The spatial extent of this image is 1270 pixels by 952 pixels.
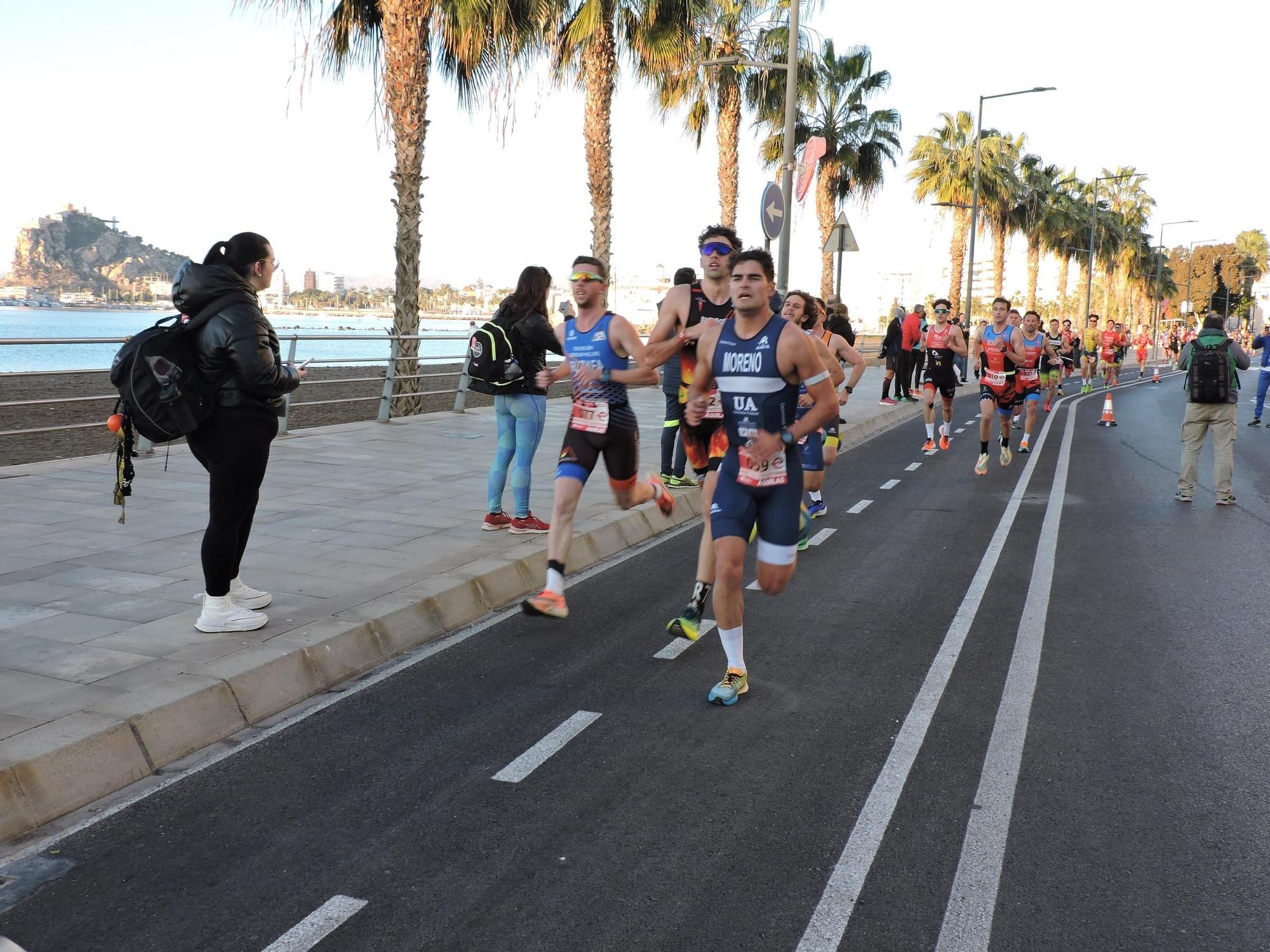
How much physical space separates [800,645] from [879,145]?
3158 centimetres

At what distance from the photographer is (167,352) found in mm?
5094

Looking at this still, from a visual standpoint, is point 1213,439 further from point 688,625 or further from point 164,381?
point 164,381

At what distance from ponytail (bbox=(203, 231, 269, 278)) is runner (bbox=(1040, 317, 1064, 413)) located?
18.3 metres

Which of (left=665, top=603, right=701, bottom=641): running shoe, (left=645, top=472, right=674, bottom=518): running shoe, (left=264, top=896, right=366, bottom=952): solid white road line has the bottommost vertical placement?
(left=264, top=896, right=366, bottom=952): solid white road line

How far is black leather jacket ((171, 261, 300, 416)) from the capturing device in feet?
16.9

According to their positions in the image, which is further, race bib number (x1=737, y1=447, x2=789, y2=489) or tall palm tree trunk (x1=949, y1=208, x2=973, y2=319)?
tall palm tree trunk (x1=949, y1=208, x2=973, y2=319)

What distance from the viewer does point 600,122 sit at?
74.3 feet

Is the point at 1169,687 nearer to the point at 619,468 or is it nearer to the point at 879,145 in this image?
the point at 619,468

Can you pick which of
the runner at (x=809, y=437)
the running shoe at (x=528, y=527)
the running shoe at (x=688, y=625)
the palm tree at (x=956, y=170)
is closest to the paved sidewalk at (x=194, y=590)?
the running shoe at (x=528, y=527)

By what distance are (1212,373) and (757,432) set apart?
27.3ft

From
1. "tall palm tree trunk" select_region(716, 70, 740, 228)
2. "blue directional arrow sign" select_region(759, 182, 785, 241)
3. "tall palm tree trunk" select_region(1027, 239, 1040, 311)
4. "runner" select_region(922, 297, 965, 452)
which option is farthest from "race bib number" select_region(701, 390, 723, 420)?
"tall palm tree trunk" select_region(1027, 239, 1040, 311)

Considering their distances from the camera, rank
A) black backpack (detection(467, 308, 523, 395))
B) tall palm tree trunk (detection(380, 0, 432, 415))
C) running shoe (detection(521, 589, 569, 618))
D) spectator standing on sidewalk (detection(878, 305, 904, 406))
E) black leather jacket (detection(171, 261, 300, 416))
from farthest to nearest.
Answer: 1. spectator standing on sidewalk (detection(878, 305, 904, 406))
2. tall palm tree trunk (detection(380, 0, 432, 415))
3. black backpack (detection(467, 308, 523, 395))
4. running shoe (detection(521, 589, 569, 618))
5. black leather jacket (detection(171, 261, 300, 416))

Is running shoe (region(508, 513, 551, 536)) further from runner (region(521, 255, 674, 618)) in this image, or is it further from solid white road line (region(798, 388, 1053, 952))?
solid white road line (region(798, 388, 1053, 952))

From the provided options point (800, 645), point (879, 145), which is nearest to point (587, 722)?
point (800, 645)
